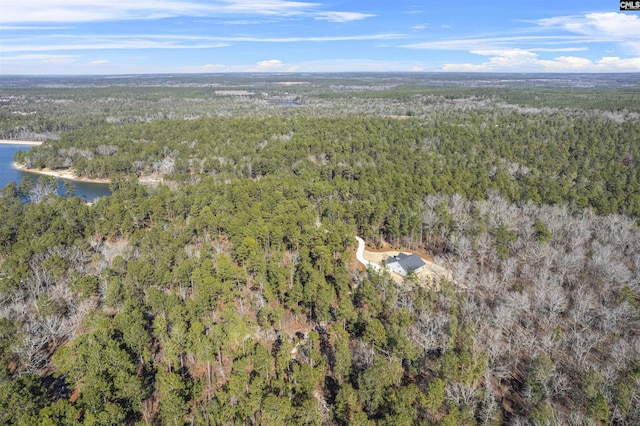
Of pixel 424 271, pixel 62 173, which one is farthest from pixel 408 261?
pixel 62 173

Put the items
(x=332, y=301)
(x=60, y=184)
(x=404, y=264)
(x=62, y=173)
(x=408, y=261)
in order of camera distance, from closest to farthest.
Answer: (x=332, y=301), (x=404, y=264), (x=408, y=261), (x=60, y=184), (x=62, y=173)

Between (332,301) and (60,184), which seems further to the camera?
(60,184)

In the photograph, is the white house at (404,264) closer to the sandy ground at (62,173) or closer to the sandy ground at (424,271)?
the sandy ground at (424,271)

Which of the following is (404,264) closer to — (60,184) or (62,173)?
(60,184)

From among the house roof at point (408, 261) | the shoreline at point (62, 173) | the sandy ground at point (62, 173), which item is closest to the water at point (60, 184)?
the shoreline at point (62, 173)

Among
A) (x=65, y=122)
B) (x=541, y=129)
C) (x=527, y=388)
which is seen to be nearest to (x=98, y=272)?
(x=527, y=388)

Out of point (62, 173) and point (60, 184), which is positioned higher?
point (62, 173)
